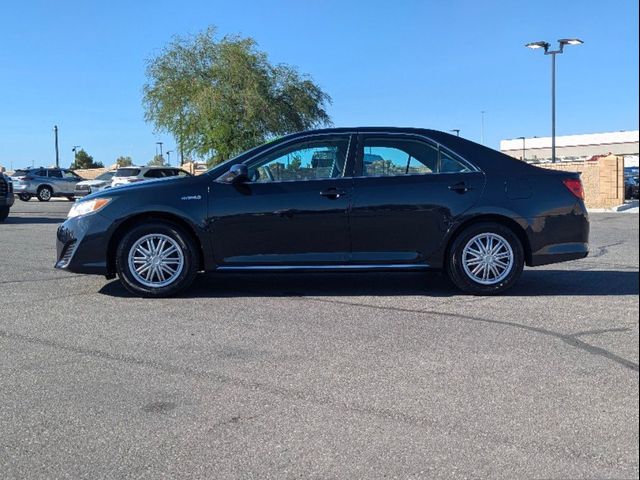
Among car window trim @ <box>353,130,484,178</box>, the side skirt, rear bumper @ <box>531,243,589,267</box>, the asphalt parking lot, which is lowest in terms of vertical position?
the asphalt parking lot

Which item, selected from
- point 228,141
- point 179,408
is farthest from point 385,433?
point 228,141

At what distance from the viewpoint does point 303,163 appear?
6984 mm

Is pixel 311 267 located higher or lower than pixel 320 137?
lower

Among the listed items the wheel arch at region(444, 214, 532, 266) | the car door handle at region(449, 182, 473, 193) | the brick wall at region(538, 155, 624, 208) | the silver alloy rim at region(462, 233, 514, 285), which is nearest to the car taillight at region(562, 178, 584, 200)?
the wheel arch at region(444, 214, 532, 266)

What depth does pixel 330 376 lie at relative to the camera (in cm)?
446

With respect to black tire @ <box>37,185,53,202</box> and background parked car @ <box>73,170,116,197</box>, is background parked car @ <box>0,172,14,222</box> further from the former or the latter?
black tire @ <box>37,185,53,202</box>

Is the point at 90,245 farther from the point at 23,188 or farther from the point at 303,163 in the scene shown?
the point at 23,188

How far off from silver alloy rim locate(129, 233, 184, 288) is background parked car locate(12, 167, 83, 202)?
102 ft

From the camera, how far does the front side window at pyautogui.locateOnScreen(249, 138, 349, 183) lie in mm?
6934

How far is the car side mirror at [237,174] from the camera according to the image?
6.68 m

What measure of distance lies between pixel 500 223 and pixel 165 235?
11.2ft

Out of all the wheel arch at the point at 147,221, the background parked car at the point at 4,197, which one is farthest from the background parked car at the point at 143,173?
the wheel arch at the point at 147,221

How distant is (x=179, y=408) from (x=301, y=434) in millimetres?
813

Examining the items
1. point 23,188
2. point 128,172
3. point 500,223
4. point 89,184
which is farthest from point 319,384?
point 23,188
